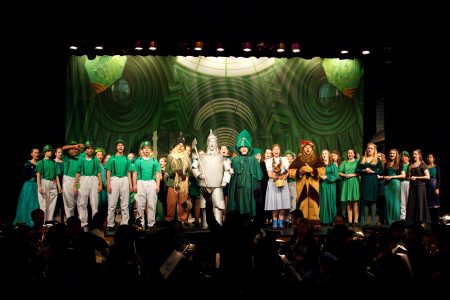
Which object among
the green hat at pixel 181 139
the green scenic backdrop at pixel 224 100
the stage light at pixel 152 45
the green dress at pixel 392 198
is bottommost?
the green dress at pixel 392 198

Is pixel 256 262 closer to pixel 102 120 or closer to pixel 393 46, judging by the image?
pixel 393 46

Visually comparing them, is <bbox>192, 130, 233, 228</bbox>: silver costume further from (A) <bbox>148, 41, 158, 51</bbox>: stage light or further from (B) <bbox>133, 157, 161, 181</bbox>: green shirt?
(A) <bbox>148, 41, 158, 51</bbox>: stage light

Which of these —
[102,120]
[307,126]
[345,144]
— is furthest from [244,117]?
[102,120]

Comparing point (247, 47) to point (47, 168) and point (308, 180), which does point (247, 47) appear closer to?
point (308, 180)

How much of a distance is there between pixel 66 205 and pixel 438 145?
8.14 meters

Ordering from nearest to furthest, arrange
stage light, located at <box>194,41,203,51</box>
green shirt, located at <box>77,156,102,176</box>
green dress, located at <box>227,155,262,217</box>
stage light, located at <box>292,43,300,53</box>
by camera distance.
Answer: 1. green shirt, located at <box>77,156,102,176</box>
2. green dress, located at <box>227,155,262,217</box>
3. stage light, located at <box>194,41,203,51</box>
4. stage light, located at <box>292,43,300,53</box>

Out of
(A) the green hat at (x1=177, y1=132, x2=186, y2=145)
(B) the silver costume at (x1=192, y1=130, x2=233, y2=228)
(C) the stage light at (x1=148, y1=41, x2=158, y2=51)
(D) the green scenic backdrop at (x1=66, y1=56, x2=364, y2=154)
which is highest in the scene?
(C) the stage light at (x1=148, y1=41, x2=158, y2=51)

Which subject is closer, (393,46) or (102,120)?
(393,46)

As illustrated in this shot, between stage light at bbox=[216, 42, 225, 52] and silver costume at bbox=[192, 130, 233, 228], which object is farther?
stage light at bbox=[216, 42, 225, 52]

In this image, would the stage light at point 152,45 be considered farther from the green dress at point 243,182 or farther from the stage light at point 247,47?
the green dress at point 243,182

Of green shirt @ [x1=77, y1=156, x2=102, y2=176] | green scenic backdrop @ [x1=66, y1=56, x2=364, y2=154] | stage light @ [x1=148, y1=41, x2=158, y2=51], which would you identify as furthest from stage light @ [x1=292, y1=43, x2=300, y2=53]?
green shirt @ [x1=77, y1=156, x2=102, y2=176]

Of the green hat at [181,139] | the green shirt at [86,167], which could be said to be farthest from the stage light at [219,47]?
the green shirt at [86,167]

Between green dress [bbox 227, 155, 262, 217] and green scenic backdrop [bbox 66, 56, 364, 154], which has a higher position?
green scenic backdrop [bbox 66, 56, 364, 154]

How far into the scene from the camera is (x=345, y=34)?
Result: 11336 millimetres
